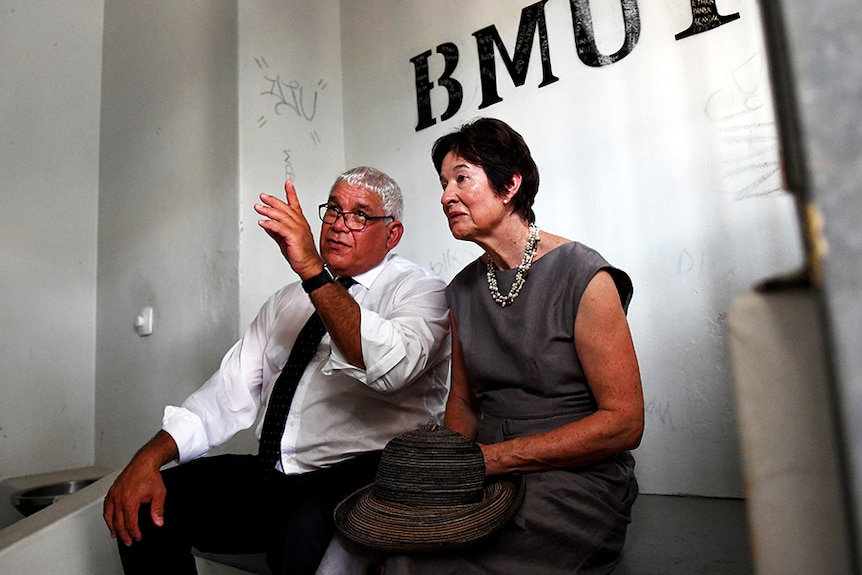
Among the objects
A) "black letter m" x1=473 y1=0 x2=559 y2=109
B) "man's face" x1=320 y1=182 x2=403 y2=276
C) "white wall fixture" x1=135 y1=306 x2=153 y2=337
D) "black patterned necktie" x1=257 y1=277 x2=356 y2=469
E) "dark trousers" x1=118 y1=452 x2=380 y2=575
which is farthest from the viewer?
"white wall fixture" x1=135 y1=306 x2=153 y2=337

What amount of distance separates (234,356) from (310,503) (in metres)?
0.59

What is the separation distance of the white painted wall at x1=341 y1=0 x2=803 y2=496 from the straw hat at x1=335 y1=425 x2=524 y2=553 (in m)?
0.77

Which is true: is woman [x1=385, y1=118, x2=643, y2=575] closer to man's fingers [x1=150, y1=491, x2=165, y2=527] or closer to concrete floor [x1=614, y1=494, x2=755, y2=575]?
concrete floor [x1=614, y1=494, x2=755, y2=575]

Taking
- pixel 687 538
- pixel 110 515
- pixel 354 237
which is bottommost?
pixel 687 538

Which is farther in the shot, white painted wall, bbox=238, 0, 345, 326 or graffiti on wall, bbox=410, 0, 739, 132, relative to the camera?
white painted wall, bbox=238, 0, 345, 326

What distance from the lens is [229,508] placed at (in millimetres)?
1223

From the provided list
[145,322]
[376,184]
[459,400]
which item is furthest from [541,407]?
[145,322]

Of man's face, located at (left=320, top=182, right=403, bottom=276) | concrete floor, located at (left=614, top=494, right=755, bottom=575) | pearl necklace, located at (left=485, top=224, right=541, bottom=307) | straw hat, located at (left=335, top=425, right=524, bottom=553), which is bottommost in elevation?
concrete floor, located at (left=614, top=494, right=755, bottom=575)

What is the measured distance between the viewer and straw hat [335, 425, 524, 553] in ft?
2.74

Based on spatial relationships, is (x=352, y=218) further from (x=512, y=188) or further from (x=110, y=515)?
(x=110, y=515)

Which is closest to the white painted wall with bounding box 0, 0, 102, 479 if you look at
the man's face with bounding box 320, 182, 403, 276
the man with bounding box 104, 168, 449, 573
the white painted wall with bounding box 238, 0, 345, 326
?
the white painted wall with bounding box 238, 0, 345, 326

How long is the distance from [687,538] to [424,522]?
24.8 inches

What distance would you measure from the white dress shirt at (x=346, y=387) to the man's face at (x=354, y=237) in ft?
0.13

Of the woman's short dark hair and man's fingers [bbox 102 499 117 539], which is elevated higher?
the woman's short dark hair
